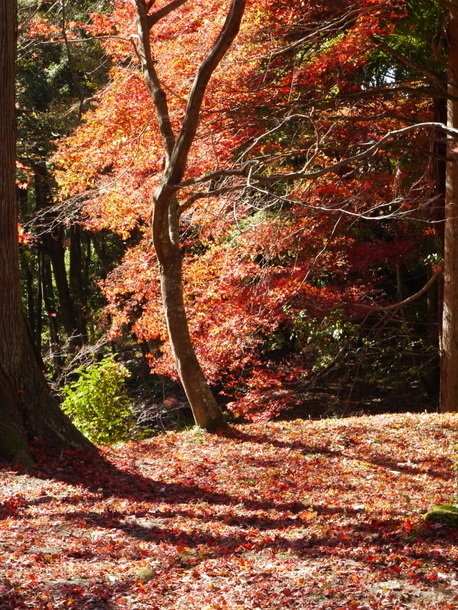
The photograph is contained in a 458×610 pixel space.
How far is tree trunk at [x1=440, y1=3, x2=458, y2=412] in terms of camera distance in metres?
10.5

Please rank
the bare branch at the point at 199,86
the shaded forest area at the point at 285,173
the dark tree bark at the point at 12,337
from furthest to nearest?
the shaded forest area at the point at 285,173, the bare branch at the point at 199,86, the dark tree bark at the point at 12,337

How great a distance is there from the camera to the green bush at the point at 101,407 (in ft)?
33.2

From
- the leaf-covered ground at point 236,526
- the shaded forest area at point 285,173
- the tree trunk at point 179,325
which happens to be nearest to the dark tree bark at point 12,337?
the leaf-covered ground at point 236,526

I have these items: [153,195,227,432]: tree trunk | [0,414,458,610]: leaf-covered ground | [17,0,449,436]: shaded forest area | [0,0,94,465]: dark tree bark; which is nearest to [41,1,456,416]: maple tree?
[17,0,449,436]: shaded forest area

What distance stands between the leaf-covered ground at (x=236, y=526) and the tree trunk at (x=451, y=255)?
3051 mm

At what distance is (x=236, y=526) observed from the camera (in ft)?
18.1

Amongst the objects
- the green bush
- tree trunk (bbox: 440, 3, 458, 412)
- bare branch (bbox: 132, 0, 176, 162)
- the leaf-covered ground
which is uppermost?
bare branch (bbox: 132, 0, 176, 162)

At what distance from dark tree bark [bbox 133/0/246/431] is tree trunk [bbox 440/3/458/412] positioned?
12.9ft

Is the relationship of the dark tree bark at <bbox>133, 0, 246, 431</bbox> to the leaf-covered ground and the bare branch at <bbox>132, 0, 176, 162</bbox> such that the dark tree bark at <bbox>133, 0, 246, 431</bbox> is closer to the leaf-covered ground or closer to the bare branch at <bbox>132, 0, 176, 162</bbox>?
the bare branch at <bbox>132, 0, 176, 162</bbox>

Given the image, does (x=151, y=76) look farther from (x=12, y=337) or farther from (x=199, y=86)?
(x=12, y=337)

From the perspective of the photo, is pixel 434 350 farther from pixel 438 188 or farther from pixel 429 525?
pixel 429 525

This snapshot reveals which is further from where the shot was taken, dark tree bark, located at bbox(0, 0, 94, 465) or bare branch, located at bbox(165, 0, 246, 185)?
bare branch, located at bbox(165, 0, 246, 185)

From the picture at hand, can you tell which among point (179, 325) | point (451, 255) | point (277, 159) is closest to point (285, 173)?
point (277, 159)

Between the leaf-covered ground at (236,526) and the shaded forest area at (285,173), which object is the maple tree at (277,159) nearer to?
the shaded forest area at (285,173)
